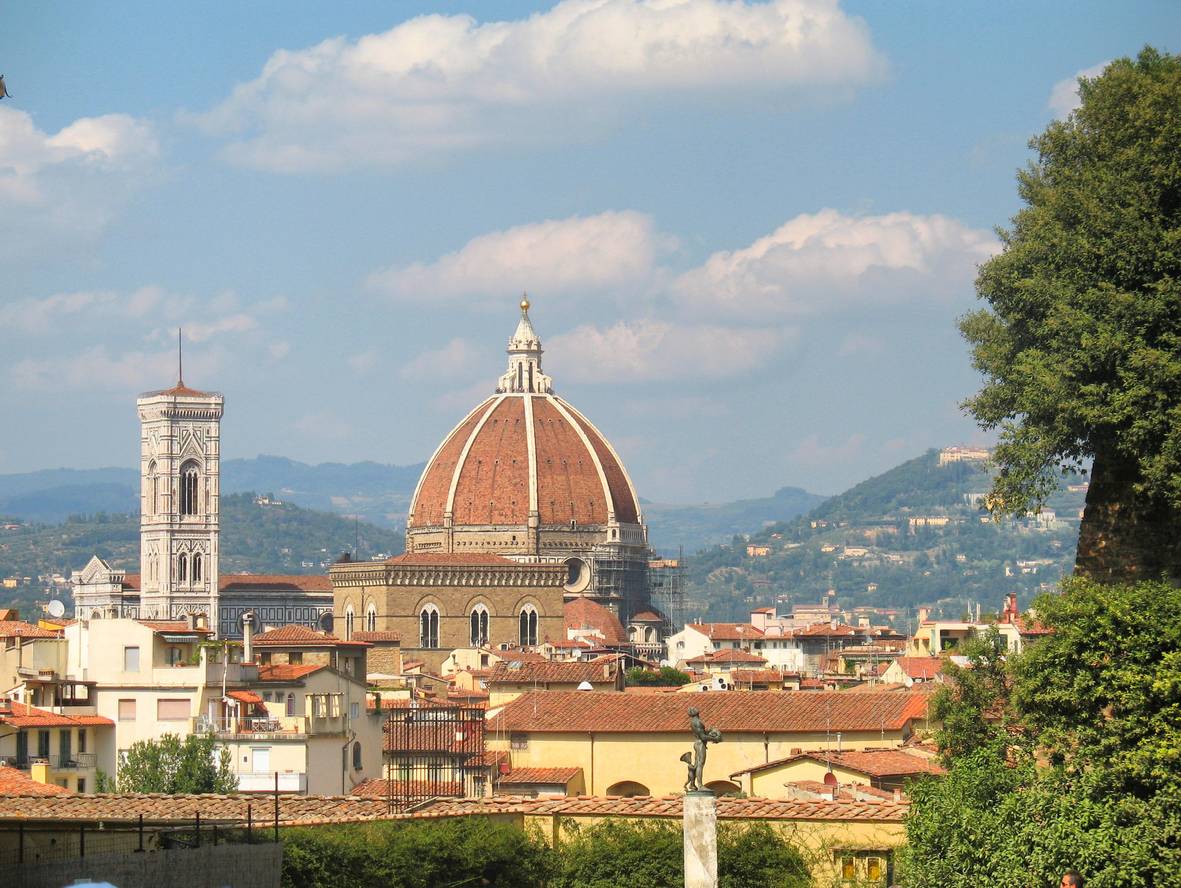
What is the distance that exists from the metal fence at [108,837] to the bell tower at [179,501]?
129 metres

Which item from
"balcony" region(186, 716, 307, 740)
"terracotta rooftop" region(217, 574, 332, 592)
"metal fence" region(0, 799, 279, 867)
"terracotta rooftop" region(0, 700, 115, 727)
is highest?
"terracotta rooftop" region(217, 574, 332, 592)

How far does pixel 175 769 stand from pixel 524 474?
118 meters

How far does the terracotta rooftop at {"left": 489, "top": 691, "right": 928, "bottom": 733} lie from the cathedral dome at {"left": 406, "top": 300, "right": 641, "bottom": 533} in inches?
4171

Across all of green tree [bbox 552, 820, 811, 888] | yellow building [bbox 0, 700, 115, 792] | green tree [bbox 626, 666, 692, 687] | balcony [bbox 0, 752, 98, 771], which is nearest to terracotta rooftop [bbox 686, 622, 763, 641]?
green tree [bbox 626, 666, 692, 687]

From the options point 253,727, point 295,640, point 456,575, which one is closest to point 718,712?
point 253,727

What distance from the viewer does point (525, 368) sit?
173 meters

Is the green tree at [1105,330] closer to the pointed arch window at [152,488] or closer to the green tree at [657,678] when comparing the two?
the green tree at [657,678]

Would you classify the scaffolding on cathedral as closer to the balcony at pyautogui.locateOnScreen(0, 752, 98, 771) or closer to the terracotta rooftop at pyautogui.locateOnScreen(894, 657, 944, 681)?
the terracotta rooftop at pyautogui.locateOnScreen(894, 657, 944, 681)

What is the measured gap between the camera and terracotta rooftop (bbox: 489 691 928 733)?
4741cm

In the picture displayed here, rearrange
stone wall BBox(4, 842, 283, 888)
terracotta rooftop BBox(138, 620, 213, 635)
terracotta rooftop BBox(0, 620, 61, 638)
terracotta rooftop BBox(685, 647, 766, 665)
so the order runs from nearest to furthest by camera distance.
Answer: stone wall BBox(4, 842, 283, 888)
terracotta rooftop BBox(138, 620, 213, 635)
terracotta rooftop BBox(0, 620, 61, 638)
terracotta rooftop BBox(685, 647, 766, 665)

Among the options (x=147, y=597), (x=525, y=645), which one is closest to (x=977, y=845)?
(x=525, y=645)

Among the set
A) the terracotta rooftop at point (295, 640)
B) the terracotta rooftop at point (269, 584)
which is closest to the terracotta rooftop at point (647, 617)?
the terracotta rooftop at point (269, 584)

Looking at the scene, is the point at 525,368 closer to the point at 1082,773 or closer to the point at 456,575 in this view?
the point at 456,575

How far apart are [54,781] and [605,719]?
1062cm
